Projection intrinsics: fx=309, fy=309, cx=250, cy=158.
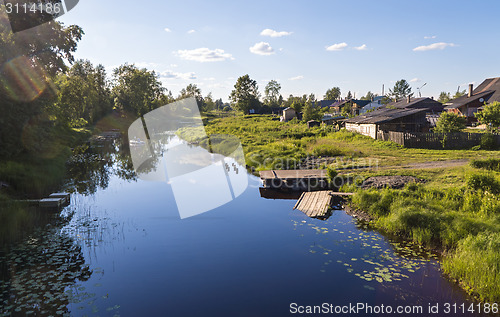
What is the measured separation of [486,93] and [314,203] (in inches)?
2184

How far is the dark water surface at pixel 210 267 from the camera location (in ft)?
28.8

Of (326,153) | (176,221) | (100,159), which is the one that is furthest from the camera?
(100,159)

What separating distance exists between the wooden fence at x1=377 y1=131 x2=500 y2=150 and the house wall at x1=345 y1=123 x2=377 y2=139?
502 centimetres

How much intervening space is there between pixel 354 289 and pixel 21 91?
24.1 metres

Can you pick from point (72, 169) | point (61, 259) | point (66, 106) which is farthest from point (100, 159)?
point (61, 259)

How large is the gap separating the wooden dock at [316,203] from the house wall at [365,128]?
835 inches

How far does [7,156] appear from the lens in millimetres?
21078

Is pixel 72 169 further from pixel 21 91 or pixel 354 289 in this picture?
pixel 354 289

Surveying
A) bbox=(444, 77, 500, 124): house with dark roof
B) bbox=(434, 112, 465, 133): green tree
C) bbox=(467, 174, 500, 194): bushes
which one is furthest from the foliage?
bbox=(444, 77, 500, 124): house with dark roof

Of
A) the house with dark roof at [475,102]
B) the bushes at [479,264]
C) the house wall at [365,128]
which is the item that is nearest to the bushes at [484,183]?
the bushes at [479,264]

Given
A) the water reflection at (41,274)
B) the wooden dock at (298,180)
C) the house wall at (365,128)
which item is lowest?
the water reflection at (41,274)

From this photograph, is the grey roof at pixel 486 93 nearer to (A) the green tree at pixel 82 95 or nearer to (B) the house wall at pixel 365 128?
(B) the house wall at pixel 365 128

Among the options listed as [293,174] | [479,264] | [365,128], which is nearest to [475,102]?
[365,128]

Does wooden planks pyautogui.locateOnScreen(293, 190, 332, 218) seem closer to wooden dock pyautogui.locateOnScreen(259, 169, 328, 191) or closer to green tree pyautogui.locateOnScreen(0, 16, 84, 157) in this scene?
wooden dock pyautogui.locateOnScreen(259, 169, 328, 191)
